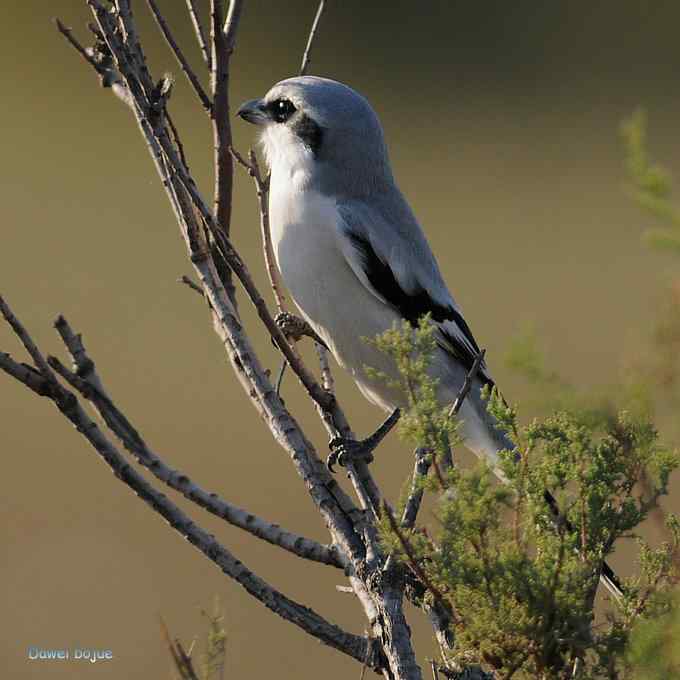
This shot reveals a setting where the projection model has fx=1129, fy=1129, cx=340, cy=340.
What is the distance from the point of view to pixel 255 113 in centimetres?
238

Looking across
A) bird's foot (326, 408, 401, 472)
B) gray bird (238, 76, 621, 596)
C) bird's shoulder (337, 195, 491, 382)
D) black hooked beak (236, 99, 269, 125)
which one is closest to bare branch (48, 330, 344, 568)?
bird's foot (326, 408, 401, 472)

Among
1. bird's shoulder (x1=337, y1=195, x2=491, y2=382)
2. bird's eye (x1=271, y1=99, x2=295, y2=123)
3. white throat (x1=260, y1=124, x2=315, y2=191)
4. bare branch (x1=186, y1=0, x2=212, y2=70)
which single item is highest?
bird's eye (x1=271, y1=99, x2=295, y2=123)

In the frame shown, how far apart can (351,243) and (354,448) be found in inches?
33.8

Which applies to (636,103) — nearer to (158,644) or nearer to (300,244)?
(158,644)

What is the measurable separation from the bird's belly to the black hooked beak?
0.92ft

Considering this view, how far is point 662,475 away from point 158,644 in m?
4.00

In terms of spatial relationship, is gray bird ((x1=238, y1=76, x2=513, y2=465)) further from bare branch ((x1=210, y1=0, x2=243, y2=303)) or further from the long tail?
bare branch ((x1=210, y1=0, x2=243, y2=303))

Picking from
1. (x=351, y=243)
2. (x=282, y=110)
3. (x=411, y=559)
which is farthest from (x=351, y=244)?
(x=411, y=559)

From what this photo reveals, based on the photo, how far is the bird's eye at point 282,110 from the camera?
2.31 m

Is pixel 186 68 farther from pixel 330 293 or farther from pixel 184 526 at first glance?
pixel 184 526

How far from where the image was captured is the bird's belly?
2129 millimetres

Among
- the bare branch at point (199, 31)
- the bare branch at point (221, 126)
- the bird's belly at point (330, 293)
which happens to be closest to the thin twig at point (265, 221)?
the bare branch at point (221, 126)

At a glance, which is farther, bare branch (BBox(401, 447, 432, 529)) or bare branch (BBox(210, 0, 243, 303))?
bare branch (BBox(210, 0, 243, 303))

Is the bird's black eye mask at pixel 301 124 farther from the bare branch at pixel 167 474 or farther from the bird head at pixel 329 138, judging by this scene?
the bare branch at pixel 167 474
